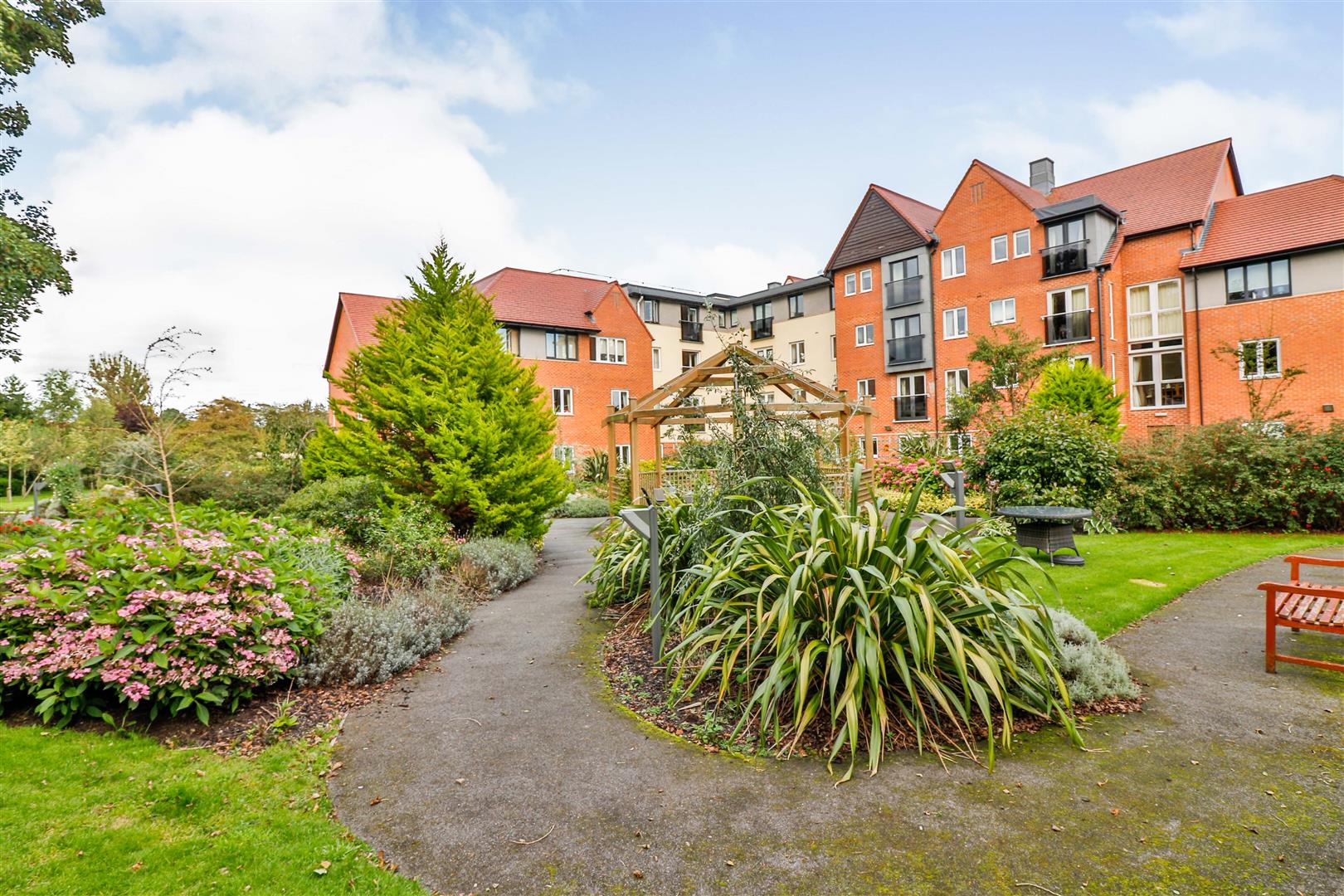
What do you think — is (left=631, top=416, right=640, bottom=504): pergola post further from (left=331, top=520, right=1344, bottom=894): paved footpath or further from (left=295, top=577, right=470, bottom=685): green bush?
(left=331, top=520, right=1344, bottom=894): paved footpath

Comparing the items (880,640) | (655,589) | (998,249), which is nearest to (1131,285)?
(998,249)

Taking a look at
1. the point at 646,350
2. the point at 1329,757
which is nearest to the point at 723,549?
the point at 1329,757

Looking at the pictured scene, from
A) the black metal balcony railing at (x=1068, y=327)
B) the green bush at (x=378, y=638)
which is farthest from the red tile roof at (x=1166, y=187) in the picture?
the green bush at (x=378, y=638)

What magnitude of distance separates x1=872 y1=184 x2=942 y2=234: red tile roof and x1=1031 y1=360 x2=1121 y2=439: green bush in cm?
1357

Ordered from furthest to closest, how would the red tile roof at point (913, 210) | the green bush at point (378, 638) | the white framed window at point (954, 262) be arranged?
the red tile roof at point (913, 210), the white framed window at point (954, 262), the green bush at point (378, 638)

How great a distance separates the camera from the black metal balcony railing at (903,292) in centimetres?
3016

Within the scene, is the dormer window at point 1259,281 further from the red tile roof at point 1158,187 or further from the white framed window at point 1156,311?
the red tile roof at point 1158,187

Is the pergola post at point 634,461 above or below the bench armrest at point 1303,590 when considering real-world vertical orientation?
above

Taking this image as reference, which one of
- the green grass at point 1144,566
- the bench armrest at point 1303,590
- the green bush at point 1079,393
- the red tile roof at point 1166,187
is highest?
the red tile roof at point 1166,187

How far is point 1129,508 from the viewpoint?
1292 centimetres

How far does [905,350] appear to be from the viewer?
3052 cm

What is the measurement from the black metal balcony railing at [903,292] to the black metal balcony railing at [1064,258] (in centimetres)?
533

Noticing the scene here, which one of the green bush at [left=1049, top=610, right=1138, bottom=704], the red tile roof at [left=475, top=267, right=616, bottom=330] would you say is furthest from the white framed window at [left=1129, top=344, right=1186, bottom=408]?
the green bush at [left=1049, top=610, right=1138, bottom=704]

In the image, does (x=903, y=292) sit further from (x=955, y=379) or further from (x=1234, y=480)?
(x=1234, y=480)
